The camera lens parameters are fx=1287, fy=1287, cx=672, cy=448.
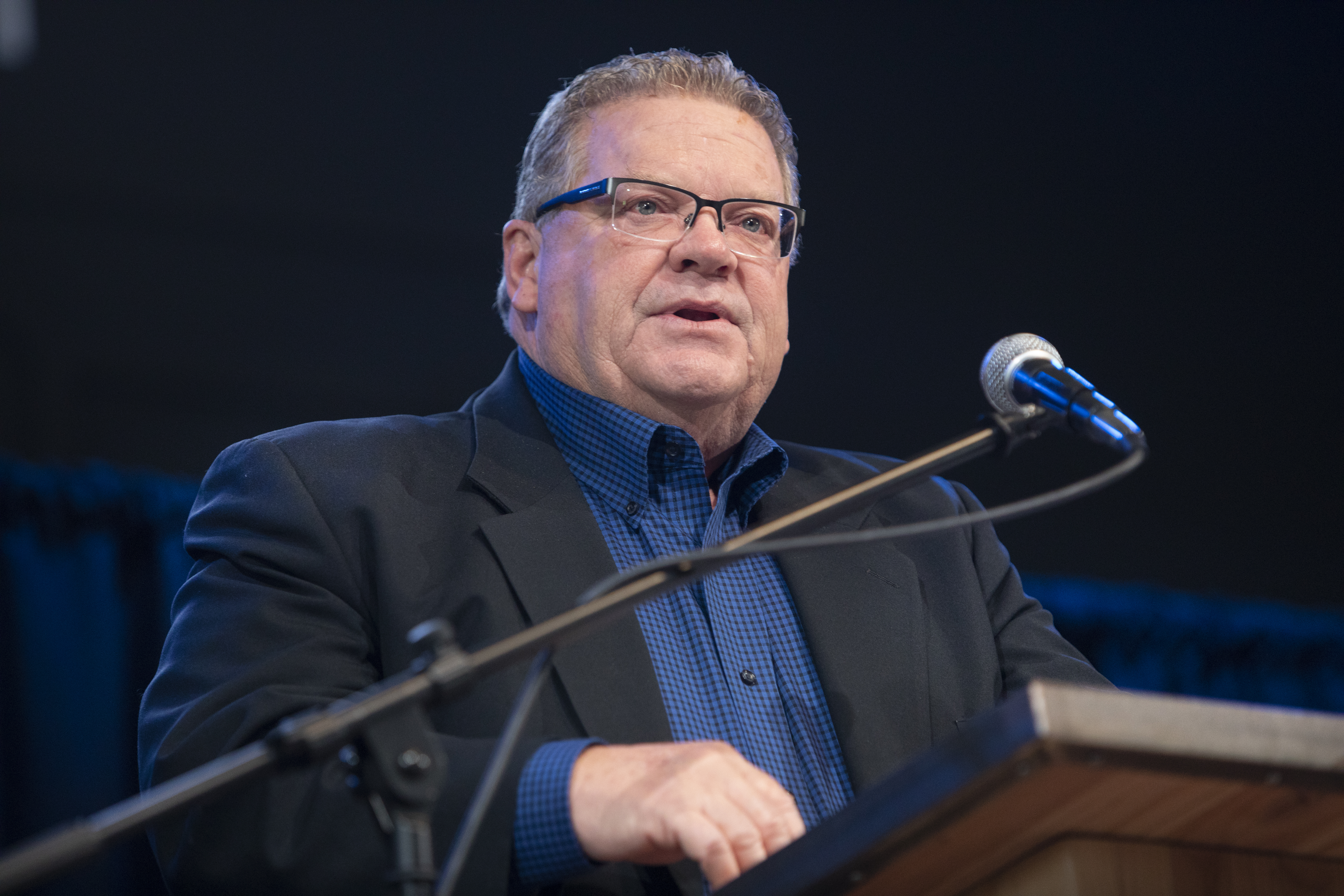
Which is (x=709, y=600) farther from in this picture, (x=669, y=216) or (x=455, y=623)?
(x=669, y=216)

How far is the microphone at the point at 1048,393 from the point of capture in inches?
51.8

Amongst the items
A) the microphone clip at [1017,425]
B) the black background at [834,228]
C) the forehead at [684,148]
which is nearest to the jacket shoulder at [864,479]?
the forehead at [684,148]

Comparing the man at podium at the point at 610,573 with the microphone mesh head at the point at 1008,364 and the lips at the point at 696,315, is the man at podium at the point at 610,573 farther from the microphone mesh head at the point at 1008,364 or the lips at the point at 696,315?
the microphone mesh head at the point at 1008,364

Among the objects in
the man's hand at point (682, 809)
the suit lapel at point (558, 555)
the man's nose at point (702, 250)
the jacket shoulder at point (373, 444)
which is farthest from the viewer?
the man's nose at point (702, 250)

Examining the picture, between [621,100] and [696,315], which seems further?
[621,100]

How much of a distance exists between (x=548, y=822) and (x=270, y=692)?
1.25ft

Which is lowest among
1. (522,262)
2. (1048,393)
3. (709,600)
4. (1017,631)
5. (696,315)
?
(1017,631)

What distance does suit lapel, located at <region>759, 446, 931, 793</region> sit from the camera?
1.73 metres

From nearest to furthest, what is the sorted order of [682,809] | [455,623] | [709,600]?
1. [682,809]
2. [455,623]
3. [709,600]

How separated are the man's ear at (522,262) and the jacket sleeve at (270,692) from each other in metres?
0.60

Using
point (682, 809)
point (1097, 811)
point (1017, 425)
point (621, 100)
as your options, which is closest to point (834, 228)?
point (621, 100)

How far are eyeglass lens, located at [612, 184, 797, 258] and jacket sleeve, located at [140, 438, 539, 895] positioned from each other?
26.3 inches

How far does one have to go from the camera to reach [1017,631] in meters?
2.02

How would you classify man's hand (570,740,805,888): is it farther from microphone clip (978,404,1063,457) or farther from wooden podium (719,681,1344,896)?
microphone clip (978,404,1063,457)
